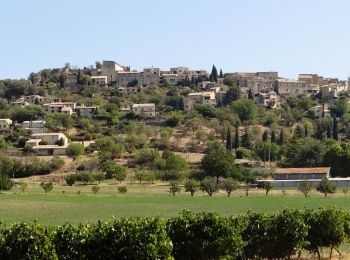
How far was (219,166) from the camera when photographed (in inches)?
3482

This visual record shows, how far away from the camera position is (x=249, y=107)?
14350 centimetres

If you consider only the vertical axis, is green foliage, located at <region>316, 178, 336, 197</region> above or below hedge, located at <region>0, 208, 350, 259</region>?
below

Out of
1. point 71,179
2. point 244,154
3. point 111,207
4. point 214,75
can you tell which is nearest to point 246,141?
point 244,154

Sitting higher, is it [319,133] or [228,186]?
[319,133]

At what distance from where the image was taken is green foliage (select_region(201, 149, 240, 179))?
88.5m

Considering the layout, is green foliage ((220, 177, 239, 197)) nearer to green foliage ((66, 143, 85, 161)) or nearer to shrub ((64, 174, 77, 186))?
shrub ((64, 174, 77, 186))

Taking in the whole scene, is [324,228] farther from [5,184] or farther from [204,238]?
[5,184]

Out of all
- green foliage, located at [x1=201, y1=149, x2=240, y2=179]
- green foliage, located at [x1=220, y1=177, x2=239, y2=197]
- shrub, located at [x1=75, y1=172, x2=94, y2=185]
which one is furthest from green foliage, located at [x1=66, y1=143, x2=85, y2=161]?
green foliage, located at [x1=220, y1=177, x2=239, y2=197]

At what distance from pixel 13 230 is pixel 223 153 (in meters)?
73.3

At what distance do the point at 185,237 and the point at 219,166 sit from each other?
64.3 meters

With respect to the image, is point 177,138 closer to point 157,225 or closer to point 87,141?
point 87,141

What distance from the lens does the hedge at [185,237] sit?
19.1 m

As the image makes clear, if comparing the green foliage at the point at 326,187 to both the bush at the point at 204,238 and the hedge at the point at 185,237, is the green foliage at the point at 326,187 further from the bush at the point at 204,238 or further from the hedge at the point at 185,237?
the bush at the point at 204,238

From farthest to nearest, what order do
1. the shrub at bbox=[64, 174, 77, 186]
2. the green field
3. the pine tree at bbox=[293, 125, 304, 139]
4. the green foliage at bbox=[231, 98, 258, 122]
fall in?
the green foliage at bbox=[231, 98, 258, 122], the pine tree at bbox=[293, 125, 304, 139], the shrub at bbox=[64, 174, 77, 186], the green field
